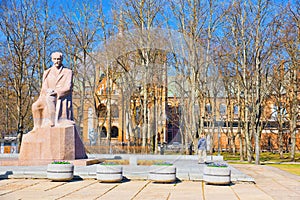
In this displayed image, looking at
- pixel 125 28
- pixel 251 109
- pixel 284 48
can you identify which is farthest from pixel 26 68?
pixel 284 48

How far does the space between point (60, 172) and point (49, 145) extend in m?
4.24

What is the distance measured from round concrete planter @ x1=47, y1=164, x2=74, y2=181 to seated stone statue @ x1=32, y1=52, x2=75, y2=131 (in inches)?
177

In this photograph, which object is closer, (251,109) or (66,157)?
(66,157)

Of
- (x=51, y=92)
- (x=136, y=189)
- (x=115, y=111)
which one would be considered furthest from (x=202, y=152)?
(x=115, y=111)

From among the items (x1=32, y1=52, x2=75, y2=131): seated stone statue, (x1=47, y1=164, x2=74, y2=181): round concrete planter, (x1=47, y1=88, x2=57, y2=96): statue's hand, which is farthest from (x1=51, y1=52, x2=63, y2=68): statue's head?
(x1=47, y1=164, x2=74, y2=181): round concrete planter

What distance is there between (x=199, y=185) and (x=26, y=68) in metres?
24.3

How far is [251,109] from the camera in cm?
3334

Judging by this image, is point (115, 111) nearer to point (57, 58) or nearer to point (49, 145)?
point (57, 58)

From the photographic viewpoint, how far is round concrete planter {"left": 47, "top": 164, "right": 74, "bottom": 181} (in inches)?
584

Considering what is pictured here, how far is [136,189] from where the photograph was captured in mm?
13312

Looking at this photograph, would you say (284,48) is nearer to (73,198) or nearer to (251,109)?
(251,109)

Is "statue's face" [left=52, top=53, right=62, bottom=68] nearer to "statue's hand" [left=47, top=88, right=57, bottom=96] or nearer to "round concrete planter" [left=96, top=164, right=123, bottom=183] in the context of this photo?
"statue's hand" [left=47, top=88, right=57, bottom=96]

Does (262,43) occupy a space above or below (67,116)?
above

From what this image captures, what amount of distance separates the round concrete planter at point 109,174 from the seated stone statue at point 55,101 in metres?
5.15
